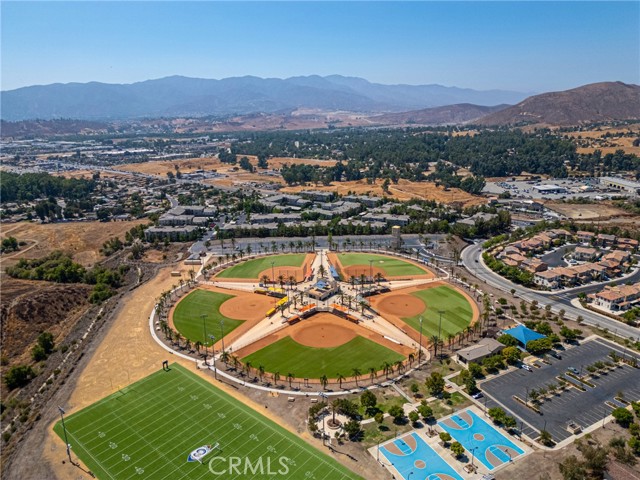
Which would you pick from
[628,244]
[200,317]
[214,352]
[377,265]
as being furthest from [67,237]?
[628,244]

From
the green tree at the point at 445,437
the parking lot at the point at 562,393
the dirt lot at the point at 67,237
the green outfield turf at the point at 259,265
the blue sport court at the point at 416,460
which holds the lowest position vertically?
the dirt lot at the point at 67,237

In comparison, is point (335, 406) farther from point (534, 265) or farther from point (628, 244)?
point (628, 244)

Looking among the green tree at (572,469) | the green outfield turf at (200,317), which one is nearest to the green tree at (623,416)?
the green tree at (572,469)

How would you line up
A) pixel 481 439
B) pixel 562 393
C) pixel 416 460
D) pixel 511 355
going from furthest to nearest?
pixel 511 355 < pixel 562 393 < pixel 481 439 < pixel 416 460

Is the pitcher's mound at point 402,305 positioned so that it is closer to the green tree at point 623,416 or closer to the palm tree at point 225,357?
the palm tree at point 225,357

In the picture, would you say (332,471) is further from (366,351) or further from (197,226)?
(197,226)

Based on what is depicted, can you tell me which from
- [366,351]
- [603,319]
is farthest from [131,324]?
[603,319]
